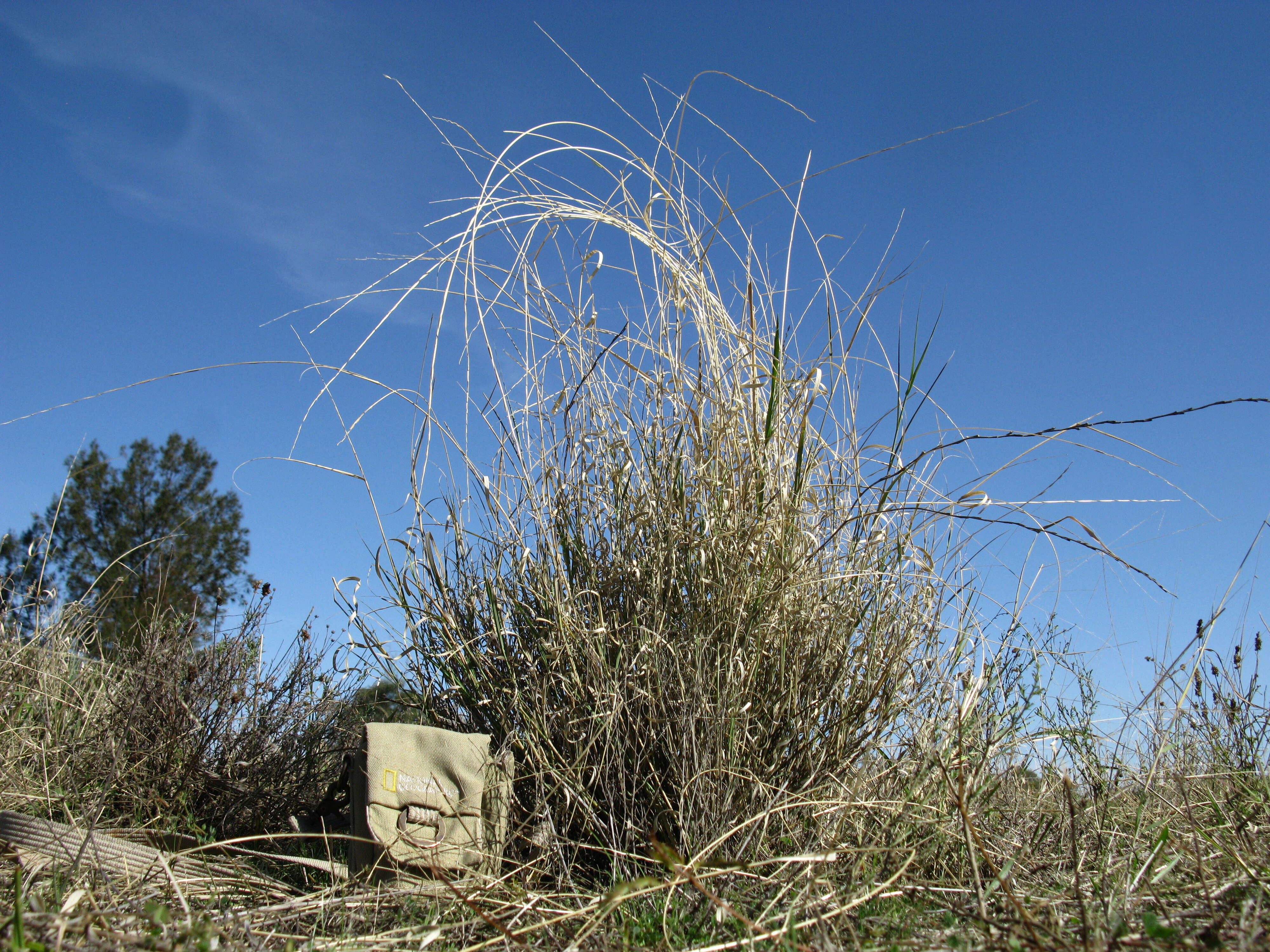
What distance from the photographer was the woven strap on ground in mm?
2107

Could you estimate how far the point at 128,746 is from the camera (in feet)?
10.2

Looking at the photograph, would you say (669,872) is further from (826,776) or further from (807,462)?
(807,462)

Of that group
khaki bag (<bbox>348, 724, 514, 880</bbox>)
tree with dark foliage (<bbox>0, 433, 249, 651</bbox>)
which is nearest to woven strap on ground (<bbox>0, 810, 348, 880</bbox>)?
khaki bag (<bbox>348, 724, 514, 880</bbox>)

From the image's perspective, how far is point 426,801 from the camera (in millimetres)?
2256

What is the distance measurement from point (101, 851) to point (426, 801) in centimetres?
88

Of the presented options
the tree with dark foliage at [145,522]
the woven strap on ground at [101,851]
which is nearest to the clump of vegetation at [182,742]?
the woven strap on ground at [101,851]

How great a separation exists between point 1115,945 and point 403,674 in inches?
84.1

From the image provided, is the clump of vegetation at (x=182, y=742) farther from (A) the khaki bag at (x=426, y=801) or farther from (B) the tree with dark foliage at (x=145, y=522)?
(B) the tree with dark foliage at (x=145, y=522)

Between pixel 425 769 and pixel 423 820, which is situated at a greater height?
pixel 425 769

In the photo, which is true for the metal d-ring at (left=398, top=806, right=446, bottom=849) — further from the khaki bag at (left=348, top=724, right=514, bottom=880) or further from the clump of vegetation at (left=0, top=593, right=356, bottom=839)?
the clump of vegetation at (left=0, top=593, right=356, bottom=839)

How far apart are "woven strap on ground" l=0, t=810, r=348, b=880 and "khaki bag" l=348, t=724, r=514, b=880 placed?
15 centimetres

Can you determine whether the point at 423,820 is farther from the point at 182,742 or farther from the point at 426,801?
the point at 182,742

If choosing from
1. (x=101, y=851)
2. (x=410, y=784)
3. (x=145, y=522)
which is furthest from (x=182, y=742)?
(x=145, y=522)

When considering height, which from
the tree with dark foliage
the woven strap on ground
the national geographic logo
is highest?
the tree with dark foliage
